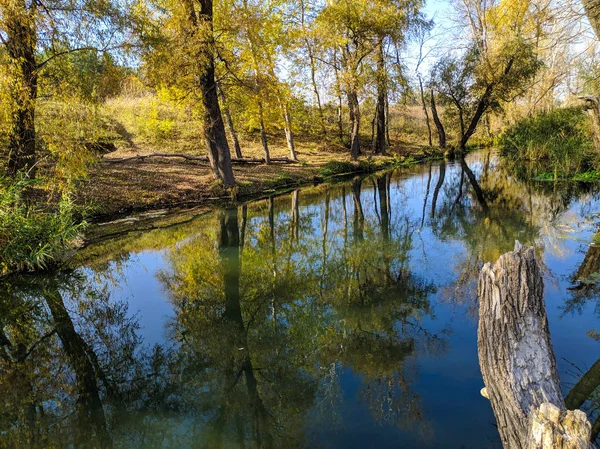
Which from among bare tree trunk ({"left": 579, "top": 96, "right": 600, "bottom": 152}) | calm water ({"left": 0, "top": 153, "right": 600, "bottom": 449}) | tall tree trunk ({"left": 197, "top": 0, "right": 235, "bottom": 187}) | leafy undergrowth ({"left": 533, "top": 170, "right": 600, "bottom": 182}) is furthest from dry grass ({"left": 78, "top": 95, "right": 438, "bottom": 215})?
bare tree trunk ({"left": 579, "top": 96, "right": 600, "bottom": 152})

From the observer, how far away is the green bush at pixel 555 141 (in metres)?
13.6

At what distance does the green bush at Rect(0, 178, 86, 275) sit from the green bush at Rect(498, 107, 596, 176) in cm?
1481

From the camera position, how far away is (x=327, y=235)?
375 inches

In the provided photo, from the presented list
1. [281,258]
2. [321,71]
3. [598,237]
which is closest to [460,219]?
[598,237]

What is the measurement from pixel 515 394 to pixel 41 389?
14.7 ft

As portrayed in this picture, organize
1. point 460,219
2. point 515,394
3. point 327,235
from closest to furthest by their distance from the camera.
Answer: point 515,394
point 327,235
point 460,219

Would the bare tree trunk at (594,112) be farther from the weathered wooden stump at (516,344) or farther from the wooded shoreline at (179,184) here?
the wooded shoreline at (179,184)

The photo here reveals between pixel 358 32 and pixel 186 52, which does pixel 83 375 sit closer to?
pixel 186 52

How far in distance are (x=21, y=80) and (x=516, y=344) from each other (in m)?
8.97

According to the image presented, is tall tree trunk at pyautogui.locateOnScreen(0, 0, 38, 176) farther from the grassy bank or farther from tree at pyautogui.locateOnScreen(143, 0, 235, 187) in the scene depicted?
the grassy bank

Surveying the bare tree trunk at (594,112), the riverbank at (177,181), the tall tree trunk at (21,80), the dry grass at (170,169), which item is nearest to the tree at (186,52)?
the dry grass at (170,169)

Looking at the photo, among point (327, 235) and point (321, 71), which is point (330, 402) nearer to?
point (327, 235)

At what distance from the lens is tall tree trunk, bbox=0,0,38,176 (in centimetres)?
729

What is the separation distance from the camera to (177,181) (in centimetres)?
1500
